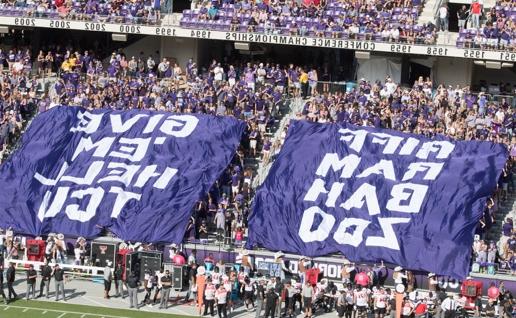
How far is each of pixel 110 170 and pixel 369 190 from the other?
7.76m

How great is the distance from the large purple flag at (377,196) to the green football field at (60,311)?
4.84 meters

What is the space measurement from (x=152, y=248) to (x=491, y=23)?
1382cm

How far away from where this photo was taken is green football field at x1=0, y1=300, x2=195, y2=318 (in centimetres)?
3609

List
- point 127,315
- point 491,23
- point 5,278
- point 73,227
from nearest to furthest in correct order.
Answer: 1. point 127,315
2. point 5,278
3. point 73,227
4. point 491,23

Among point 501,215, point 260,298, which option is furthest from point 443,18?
point 260,298

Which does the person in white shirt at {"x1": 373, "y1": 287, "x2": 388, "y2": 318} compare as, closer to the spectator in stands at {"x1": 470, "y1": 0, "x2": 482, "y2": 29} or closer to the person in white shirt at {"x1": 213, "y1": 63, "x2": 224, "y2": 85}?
the person in white shirt at {"x1": 213, "y1": 63, "x2": 224, "y2": 85}

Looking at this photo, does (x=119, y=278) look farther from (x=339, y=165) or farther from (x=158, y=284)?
(x=339, y=165)

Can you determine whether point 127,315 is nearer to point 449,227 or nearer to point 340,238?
point 340,238

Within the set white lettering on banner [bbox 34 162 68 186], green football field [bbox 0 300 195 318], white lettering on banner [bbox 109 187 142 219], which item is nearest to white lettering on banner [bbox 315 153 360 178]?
white lettering on banner [bbox 109 187 142 219]

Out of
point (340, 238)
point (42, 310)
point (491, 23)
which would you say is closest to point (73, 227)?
point (42, 310)

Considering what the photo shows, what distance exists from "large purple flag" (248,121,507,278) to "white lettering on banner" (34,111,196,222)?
140 inches

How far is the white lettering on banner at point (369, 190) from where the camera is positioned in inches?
1565

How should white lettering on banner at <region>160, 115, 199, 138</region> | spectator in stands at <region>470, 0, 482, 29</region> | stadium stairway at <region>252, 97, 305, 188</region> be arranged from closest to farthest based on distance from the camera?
stadium stairway at <region>252, 97, 305, 188</region>
white lettering on banner at <region>160, 115, 199, 138</region>
spectator in stands at <region>470, 0, 482, 29</region>

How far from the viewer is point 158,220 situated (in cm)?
4091
